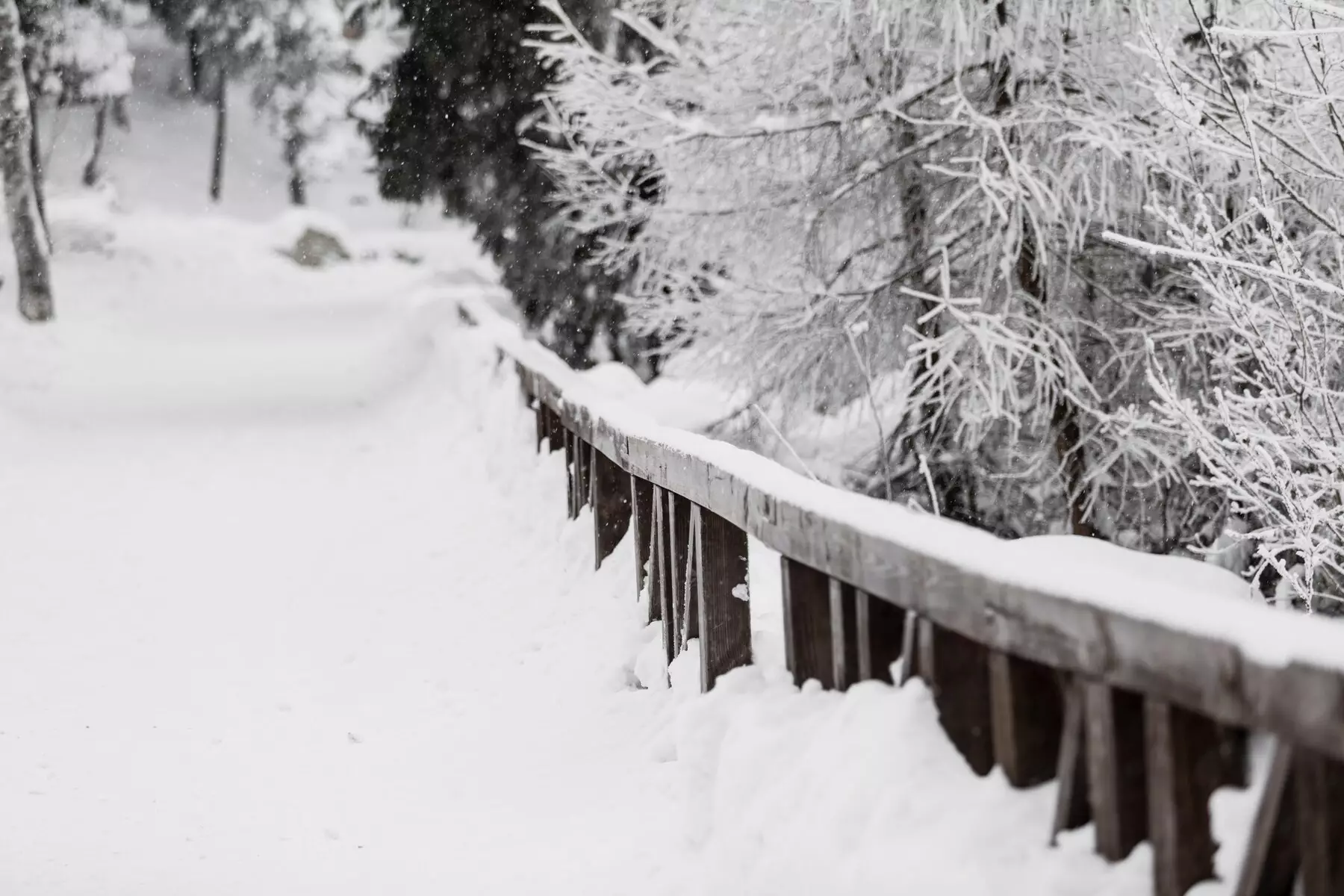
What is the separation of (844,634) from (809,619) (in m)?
0.29

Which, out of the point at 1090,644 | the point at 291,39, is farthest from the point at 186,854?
the point at 291,39

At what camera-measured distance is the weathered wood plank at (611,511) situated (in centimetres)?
662

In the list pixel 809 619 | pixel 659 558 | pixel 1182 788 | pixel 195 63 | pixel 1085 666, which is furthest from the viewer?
pixel 195 63

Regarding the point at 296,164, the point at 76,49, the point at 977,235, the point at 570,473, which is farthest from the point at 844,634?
the point at 296,164

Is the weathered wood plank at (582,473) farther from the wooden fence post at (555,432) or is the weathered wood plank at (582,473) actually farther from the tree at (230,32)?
the tree at (230,32)

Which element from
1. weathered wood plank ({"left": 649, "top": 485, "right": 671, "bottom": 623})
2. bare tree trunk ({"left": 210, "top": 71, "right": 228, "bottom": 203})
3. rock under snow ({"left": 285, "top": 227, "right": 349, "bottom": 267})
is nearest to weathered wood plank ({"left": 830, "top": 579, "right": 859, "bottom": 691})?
weathered wood plank ({"left": 649, "top": 485, "right": 671, "bottom": 623})

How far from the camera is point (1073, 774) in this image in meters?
2.47

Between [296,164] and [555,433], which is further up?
[555,433]

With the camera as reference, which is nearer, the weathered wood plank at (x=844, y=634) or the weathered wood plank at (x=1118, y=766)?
the weathered wood plank at (x=1118, y=766)

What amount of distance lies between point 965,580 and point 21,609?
20.6 ft

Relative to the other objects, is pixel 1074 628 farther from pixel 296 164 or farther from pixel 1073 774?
pixel 296 164

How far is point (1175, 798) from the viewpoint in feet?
7.29

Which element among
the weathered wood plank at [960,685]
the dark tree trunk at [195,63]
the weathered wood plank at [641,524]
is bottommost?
the weathered wood plank at [641,524]

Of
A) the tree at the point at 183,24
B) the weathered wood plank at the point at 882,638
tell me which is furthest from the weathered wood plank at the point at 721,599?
the tree at the point at 183,24
